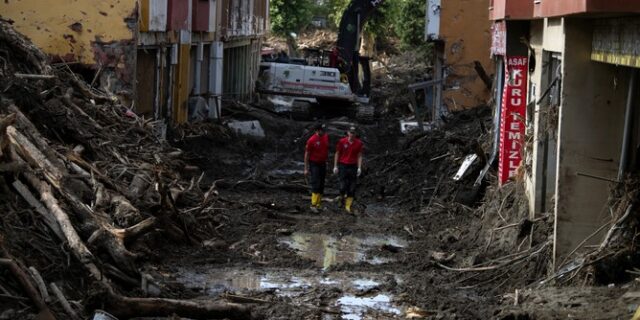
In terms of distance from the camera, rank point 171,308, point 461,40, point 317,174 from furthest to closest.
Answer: point 461,40, point 317,174, point 171,308

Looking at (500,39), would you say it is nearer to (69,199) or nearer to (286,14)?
(69,199)

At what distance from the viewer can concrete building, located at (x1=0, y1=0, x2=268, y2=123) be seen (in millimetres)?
23828

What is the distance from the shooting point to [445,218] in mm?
19719

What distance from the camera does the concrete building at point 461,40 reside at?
3194 centimetres

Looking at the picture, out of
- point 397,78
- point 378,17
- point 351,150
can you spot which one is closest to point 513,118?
point 351,150

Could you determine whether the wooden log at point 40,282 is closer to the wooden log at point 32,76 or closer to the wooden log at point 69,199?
the wooden log at point 69,199

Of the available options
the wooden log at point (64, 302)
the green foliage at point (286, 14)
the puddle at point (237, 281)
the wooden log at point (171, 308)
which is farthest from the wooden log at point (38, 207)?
the green foliage at point (286, 14)

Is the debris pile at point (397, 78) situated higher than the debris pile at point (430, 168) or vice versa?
the debris pile at point (397, 78)

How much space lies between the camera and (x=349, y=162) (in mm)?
20625

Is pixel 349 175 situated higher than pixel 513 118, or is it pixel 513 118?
pixel 513 118

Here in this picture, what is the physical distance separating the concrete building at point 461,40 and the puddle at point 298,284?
18576 millimetres

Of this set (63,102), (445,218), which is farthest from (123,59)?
(445,218)

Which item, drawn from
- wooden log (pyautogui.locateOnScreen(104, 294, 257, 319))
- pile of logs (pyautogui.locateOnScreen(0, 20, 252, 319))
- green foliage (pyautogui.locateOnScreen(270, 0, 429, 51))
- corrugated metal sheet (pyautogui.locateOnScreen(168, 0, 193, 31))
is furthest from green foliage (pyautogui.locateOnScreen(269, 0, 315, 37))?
wooden log (pyautogui.locateOnScreen(104, 294, 257, 319))

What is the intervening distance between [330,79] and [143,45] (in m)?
14.3
